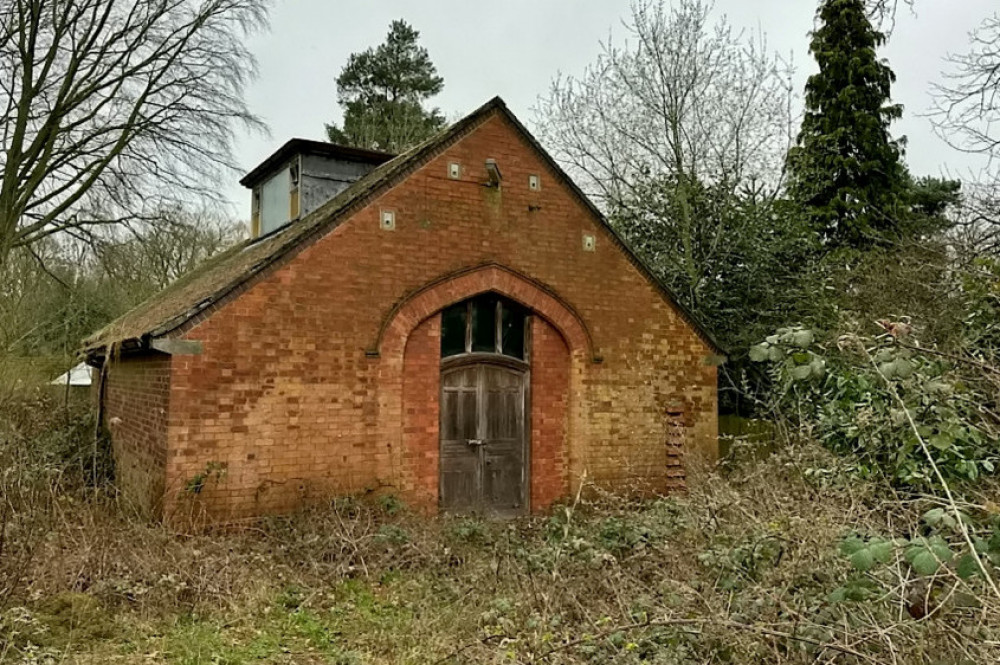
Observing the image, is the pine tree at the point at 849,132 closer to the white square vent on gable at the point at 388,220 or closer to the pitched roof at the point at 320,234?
the pitched roof at the point at 320,234

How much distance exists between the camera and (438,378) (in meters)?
10.6

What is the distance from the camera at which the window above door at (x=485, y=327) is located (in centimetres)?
1094

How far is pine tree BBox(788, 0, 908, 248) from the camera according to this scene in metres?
20.3

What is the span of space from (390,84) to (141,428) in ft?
82.6

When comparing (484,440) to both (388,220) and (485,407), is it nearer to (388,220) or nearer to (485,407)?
(485,407)

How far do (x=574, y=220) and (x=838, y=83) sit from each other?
1460 cm

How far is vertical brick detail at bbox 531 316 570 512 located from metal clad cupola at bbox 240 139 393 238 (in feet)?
16.3

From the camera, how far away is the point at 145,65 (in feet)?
51.8

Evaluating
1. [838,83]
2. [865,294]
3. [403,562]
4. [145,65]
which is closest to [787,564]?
[403,562]

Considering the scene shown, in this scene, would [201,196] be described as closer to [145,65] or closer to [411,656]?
[145,65]

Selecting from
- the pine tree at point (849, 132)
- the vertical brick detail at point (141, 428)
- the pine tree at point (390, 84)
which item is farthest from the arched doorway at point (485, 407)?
the pine tree at point (390, 84)

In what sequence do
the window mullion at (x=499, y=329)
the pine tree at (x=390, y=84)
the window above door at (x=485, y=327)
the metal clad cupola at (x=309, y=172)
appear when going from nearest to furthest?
the window above door at (x=485, y=327) < the window mullion at (x=499, y=329) < the metal clad cupola at (x=309, y=172) < the pine tree at (x=390, y=84)

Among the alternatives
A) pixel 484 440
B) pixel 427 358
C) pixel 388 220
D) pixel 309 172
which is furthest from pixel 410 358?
pixel 309 172

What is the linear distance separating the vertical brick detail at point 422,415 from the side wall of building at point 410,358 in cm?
3
